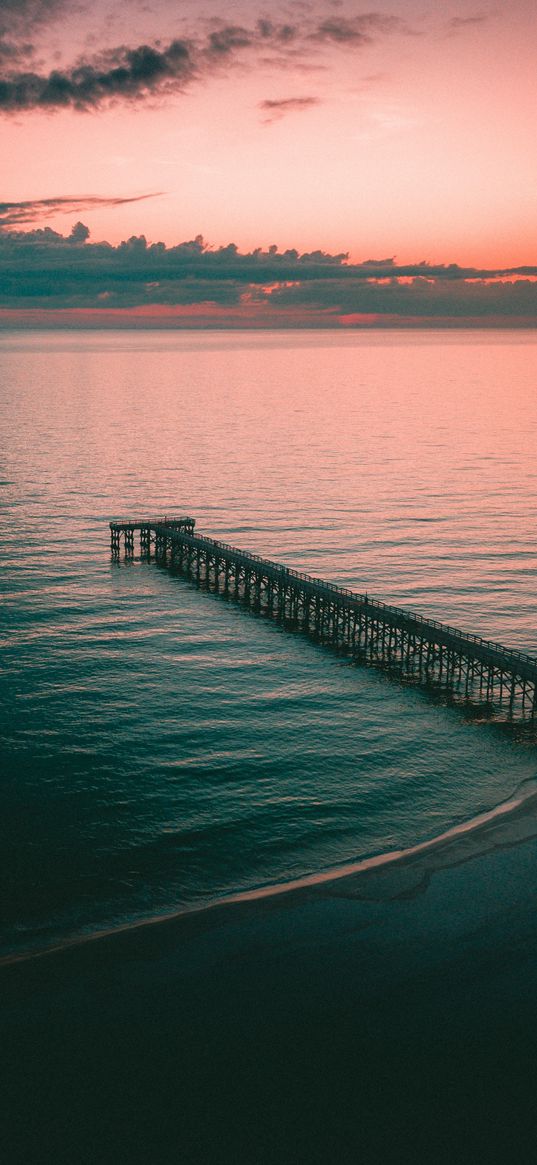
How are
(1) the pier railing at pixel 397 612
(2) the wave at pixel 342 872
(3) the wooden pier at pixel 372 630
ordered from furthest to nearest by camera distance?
1. (1) the pier railing at pixel 397 612
2. (3) the wooden pier at pixel 372 630
3. (2) the wave at pixel 342 872

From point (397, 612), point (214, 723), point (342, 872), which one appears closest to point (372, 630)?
A: point (397, 612)

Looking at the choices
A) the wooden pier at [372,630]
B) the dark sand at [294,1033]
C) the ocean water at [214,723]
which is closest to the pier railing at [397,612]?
the wooden pier at [372,630]

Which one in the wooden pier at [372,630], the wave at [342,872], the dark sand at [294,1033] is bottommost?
the dark sand at [294,1033]

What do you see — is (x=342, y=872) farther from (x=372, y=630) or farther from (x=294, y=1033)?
(x=372, y=630)

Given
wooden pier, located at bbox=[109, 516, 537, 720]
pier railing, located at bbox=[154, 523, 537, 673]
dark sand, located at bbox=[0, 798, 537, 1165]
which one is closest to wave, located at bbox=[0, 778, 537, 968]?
dark sand, located at bbox=[0, 798, 537, 1165]

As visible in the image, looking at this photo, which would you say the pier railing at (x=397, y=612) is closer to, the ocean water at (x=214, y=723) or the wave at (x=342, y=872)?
the ocean water at (x=214, y=723)

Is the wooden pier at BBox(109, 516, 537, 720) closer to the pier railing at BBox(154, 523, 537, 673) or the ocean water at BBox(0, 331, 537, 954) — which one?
the pier railing at BBox(154, 523, 537, 673)
